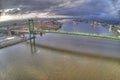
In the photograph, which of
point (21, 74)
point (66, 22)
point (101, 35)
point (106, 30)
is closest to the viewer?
point (21, 74)

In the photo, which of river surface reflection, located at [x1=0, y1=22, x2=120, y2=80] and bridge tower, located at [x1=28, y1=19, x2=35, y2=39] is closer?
river surface reflection, located at [x1=0, y1=22, x2=120, y2=80]

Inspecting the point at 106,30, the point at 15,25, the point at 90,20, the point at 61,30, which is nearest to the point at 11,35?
the point at 15,25

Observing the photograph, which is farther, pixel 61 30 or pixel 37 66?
pixel 61 30

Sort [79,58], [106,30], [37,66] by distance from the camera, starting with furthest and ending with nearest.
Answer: [106,30] < [79,58] < [37,66]

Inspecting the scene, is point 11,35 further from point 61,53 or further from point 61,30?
point 61,53

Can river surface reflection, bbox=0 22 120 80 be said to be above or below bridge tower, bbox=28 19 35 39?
below

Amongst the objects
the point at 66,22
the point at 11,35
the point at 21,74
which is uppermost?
the point at 66,22

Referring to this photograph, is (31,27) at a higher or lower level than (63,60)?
higher

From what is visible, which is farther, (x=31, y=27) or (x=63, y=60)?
(x=31, y=27)
